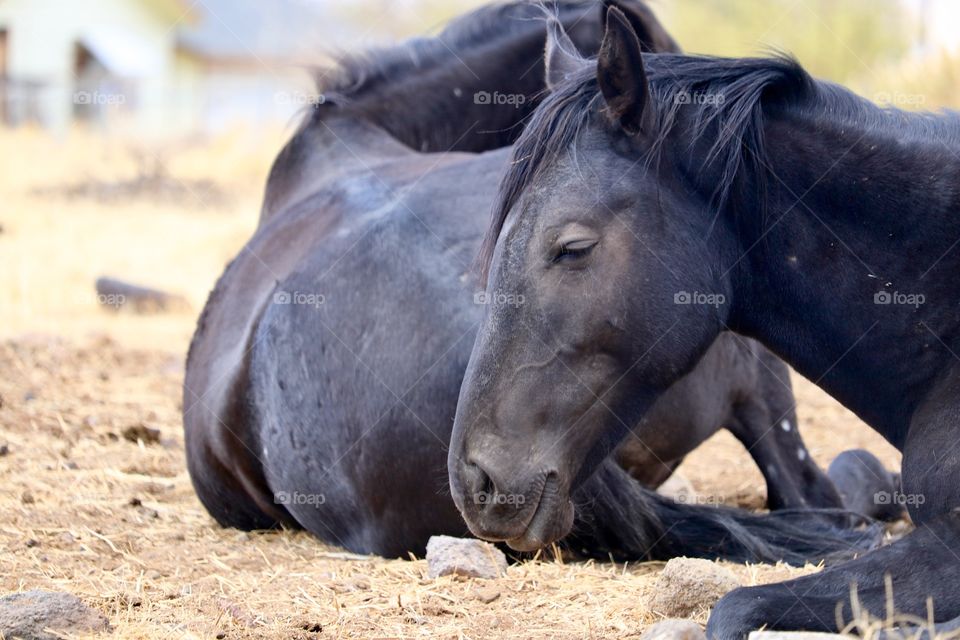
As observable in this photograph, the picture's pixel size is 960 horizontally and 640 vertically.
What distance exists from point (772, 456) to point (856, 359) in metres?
1.88

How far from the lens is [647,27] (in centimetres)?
514

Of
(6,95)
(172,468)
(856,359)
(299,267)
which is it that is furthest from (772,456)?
(6,95)

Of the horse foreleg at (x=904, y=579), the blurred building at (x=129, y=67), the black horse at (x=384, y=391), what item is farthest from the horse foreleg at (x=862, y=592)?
the blurred building at (x=129, y=67)

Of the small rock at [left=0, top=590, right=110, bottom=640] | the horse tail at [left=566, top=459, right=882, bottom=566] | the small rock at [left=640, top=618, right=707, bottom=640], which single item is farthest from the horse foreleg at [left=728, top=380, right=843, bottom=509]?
the small rock at [left=0, top=590, right=110, bottom=640]

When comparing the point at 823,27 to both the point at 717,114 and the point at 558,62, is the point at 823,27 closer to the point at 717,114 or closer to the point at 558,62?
the point at 558,62

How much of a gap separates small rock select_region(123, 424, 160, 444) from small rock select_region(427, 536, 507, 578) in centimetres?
288

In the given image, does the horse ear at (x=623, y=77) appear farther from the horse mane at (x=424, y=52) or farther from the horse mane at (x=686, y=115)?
the horse mane at (x=424, y=52)

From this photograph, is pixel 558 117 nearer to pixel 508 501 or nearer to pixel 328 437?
pixel 508 501

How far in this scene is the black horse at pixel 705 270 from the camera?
293 centimetres

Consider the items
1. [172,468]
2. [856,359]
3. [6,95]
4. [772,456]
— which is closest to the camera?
[856,359]

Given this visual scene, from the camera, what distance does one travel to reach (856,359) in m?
3.18

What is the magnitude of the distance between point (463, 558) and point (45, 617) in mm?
1236

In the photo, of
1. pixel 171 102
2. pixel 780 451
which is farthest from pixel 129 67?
pixel 780 451

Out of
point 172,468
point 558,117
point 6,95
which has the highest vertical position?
point 6,95
